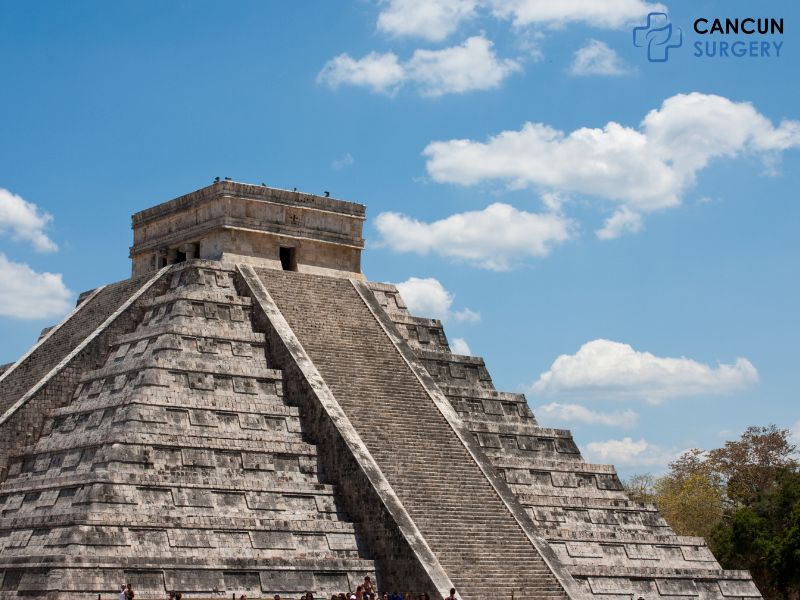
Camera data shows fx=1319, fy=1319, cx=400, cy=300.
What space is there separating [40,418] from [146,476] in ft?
17.2

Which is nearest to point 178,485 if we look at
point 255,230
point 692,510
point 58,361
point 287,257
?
point 58,361

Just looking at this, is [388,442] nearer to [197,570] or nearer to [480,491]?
[480,491]

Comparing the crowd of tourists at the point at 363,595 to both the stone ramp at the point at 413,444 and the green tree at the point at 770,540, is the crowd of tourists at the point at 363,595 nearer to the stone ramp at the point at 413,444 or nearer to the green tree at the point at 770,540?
the stone ramp at the point at 413,444

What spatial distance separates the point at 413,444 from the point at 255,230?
7.47 m

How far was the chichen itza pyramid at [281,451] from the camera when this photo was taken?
23.3 meters

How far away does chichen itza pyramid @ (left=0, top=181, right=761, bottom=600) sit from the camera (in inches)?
919

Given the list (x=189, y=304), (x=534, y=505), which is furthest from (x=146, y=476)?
(x=534, y=505)

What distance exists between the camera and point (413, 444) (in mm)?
27547

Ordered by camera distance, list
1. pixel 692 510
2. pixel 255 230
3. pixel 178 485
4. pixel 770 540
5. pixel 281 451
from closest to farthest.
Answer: pixel 178 485 < pixel 281 451 < pixel 255 230 < pixel 770 540 < pixel 692 510

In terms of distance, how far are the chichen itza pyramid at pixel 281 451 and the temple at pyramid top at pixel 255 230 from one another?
0.18ft

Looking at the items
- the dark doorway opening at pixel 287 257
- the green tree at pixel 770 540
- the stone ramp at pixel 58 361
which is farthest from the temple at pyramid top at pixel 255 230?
the green tree at pixel 770 540

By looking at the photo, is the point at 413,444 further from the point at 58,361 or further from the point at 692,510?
the point at 692,510

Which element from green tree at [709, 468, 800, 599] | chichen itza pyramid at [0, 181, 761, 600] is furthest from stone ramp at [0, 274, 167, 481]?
green tree at [709, 468, 800, 599]

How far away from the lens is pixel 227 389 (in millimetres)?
26891
